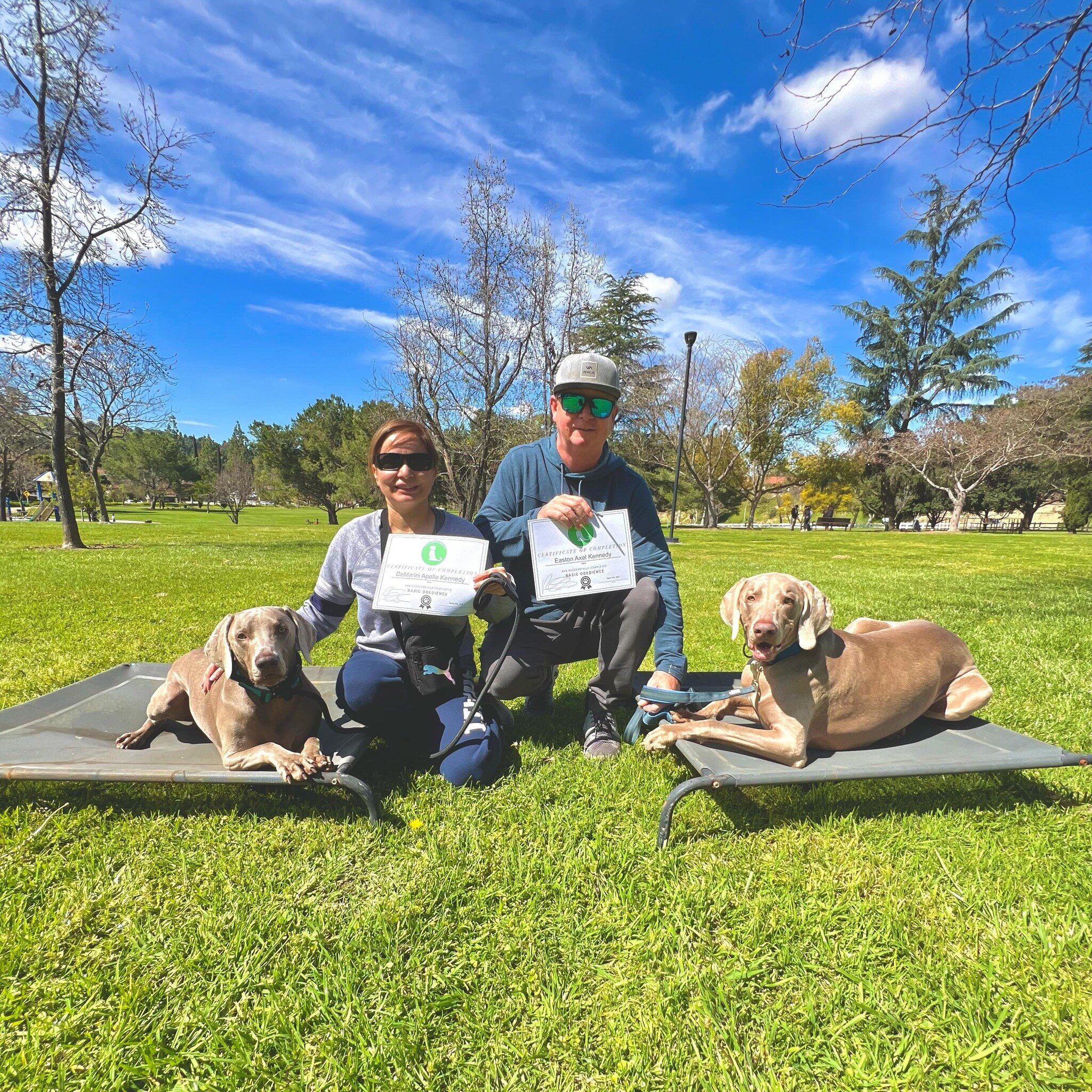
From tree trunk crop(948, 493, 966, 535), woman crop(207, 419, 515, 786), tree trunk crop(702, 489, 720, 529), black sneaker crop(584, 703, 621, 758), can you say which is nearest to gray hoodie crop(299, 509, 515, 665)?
woman crop(207, 419, 515, 786)

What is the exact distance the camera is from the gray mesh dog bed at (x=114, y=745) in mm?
2375

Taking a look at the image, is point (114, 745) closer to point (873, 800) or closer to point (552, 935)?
point (552, 935)

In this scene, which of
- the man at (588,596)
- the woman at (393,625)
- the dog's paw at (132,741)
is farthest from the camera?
the man at (588,596)

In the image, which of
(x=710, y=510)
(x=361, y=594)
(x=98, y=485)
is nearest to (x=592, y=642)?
(x=361, y=594)

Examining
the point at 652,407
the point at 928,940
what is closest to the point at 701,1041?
the point at 928,940

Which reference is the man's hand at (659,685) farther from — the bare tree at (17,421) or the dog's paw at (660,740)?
the bare tree at (17,421)

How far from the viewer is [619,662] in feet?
11.4

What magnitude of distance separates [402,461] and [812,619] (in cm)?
237

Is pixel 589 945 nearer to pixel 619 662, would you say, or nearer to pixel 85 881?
pixel 619 662

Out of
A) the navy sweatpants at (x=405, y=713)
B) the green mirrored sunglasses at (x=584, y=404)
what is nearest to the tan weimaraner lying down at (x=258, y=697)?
the navy sweatpants at (x=405, y=713)

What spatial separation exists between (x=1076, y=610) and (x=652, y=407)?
80.2ft

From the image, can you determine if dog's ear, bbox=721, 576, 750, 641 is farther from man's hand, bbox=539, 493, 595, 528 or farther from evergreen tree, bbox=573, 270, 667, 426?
evergreen tree, bbox=573, 270, 667, 426

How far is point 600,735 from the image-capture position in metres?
3.60

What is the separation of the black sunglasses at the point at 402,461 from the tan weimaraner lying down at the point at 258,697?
37.8 inches
